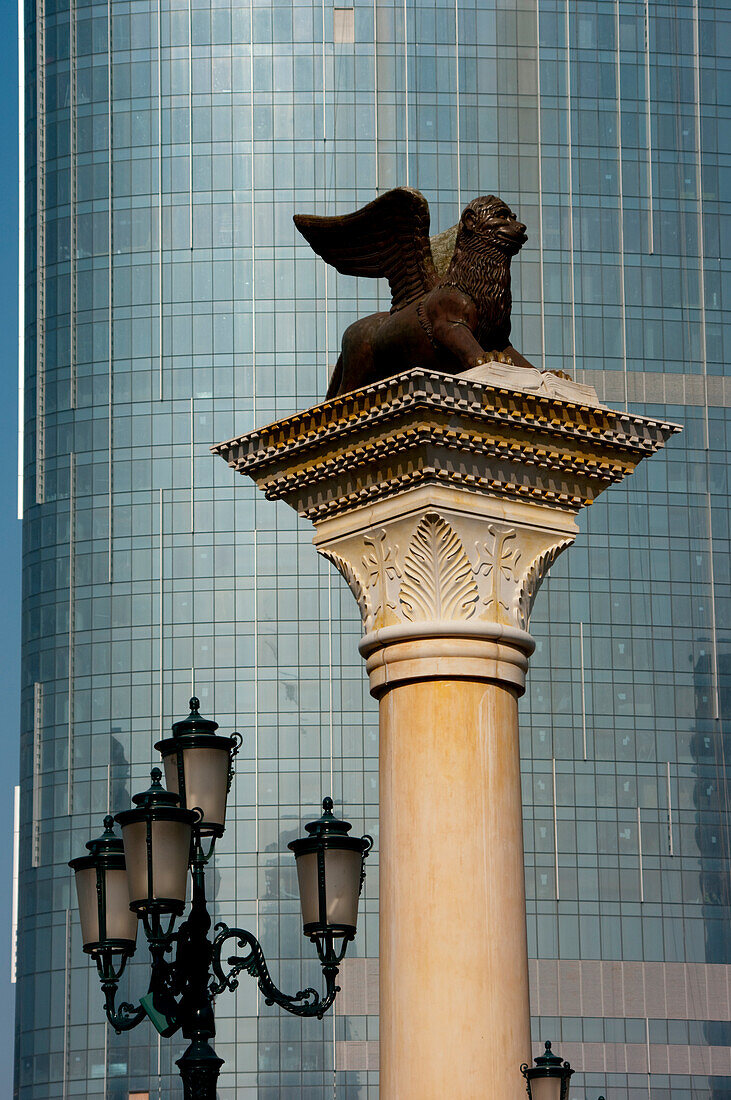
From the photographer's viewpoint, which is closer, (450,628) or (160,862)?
(450,628)

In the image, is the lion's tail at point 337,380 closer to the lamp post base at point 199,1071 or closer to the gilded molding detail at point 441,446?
the gilded molding detail at point 441,446

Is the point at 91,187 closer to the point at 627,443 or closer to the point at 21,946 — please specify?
the point at 21,946

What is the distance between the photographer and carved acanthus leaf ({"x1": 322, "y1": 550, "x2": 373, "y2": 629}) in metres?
12.5

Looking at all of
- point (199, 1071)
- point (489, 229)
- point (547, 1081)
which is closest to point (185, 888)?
point (199, 1071)

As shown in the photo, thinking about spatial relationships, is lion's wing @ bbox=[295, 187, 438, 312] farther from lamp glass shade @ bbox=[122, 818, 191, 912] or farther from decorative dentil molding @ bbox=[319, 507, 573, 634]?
lamp glass shade @ bbox=[122, 818, 191, 912]

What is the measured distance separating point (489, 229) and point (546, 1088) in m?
12.2

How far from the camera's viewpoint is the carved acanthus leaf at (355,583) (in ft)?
41.1

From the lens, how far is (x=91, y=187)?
94750 mm

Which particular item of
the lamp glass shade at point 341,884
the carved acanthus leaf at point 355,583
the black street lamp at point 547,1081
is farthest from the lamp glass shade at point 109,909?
the black street lamp at point 547,1081

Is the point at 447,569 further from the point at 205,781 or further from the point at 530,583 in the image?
the point at 205,781

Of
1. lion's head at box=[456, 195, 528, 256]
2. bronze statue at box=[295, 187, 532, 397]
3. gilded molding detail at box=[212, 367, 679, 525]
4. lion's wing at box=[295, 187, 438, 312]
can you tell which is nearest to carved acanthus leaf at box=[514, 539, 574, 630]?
gilded molding detail at box=[212, 367, 679, 525]

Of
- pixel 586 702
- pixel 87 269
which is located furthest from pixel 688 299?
pixel 87 269

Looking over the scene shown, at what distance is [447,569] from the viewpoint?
12195mm

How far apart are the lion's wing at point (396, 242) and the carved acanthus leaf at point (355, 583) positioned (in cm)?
153
